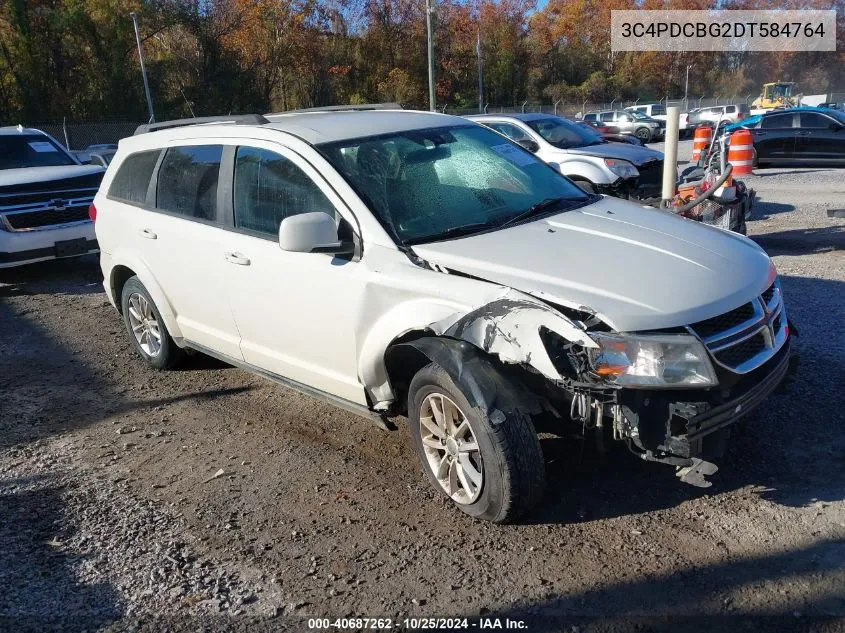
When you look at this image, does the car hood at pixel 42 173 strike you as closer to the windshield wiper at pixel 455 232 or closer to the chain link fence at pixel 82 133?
the windshield wiper at pixel 455 232

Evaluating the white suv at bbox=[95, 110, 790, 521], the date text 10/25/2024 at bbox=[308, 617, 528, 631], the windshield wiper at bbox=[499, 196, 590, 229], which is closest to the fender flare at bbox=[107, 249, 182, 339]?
the white suv at bbox=[95, 110, 790, 521]

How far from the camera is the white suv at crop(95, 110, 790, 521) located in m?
3.08

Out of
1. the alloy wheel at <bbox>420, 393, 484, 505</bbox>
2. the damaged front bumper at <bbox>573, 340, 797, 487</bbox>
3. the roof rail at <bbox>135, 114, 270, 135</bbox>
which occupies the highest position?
the roof rail at <bbox>135, 114, 270, 135</bbox>

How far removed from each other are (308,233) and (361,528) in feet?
4.71

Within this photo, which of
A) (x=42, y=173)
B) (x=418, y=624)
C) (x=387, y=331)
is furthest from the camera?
(x=42, y=173)

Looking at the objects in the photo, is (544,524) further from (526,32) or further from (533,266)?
(526,32)

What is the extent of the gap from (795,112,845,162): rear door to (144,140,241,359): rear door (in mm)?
16754

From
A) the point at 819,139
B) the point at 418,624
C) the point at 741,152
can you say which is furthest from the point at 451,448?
the point at 819,139

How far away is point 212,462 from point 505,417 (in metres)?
1.98

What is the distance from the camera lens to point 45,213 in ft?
29.5

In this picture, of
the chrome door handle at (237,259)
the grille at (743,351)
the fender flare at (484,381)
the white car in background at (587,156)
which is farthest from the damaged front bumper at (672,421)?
the white car in background at (587,156)

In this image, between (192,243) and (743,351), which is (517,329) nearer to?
(743,351)

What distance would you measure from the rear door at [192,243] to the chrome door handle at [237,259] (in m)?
0.10

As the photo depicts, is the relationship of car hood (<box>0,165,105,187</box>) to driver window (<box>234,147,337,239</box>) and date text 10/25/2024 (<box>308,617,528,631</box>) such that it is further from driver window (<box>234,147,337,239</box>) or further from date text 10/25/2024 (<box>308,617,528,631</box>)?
date text 10/25/2024 (<box>308,617,528,631</box>)
